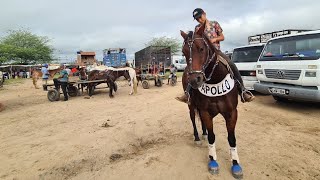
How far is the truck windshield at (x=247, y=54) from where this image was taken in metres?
10.0

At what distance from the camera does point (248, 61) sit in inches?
395

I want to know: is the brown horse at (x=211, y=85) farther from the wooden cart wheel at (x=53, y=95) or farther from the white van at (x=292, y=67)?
the wooden cart wheel at (x=53, y=95)

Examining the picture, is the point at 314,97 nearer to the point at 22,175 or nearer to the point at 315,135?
the point at 315,135

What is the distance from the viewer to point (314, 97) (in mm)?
6508

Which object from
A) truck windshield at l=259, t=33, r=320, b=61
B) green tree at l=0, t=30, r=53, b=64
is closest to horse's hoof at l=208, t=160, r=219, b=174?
truck windshield at l=259, t=33, r=320, b=61

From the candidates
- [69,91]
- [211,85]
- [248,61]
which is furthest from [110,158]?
[69,91]

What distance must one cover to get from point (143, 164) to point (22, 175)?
1.87 metres

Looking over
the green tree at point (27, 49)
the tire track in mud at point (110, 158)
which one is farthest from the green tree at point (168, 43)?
the tire track in mud at point (110, 158)

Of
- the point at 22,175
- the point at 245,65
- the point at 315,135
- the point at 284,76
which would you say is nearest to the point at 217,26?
the point at 315,135

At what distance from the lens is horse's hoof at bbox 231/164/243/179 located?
11.8ft

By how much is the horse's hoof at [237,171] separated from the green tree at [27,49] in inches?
1801

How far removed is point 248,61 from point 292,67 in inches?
115

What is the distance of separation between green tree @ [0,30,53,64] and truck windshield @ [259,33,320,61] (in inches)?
1699

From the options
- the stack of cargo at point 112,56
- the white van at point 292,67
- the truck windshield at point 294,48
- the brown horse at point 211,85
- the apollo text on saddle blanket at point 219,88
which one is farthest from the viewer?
the stack of cargo at point 112,56
